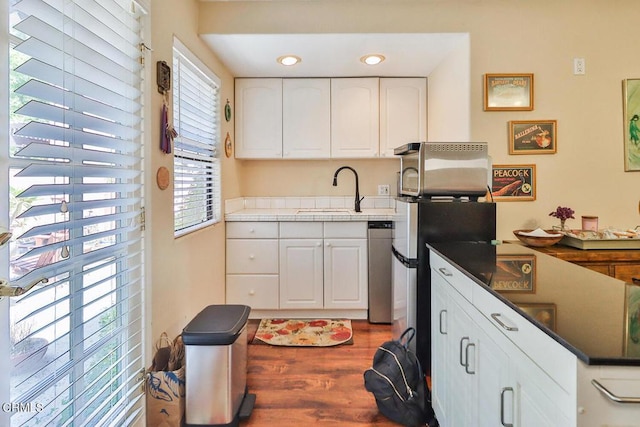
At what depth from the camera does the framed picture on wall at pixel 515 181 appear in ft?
8.28

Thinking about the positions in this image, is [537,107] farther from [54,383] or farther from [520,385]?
[54,383]

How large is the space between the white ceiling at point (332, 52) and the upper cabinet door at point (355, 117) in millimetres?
104

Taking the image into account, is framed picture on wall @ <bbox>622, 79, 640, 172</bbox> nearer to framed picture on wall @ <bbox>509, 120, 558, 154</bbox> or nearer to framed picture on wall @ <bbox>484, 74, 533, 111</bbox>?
framed picture on wall @ <bbox>509, 120, 558, 154</bbox>

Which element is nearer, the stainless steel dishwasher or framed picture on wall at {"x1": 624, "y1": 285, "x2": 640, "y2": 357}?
framed picture on wall at {"x1": 624, "y1": 285, "x2": 640, "y2": 357}

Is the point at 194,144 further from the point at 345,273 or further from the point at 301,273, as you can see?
the point at 345,273

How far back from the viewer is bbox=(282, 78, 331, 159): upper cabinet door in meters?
3.38

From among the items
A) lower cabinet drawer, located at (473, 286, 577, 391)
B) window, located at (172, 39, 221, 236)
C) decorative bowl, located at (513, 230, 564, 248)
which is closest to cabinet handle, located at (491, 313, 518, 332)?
lower cabinet drawer, located at (473, 286, 577, 391)

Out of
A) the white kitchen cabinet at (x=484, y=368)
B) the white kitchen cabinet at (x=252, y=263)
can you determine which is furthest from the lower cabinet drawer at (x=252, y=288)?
the white kitchen cabinet at (x=484, y=368)

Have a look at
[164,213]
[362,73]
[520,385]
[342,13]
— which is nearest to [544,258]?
[520,385]

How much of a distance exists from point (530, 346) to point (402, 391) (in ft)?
3.53

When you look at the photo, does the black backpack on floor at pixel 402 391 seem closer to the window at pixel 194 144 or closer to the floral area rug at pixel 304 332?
the floral area rug at pixel 304 332

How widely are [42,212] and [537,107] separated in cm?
284

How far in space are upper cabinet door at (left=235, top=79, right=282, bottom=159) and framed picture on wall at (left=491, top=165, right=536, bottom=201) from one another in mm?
1881

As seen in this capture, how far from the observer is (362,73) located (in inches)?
129
